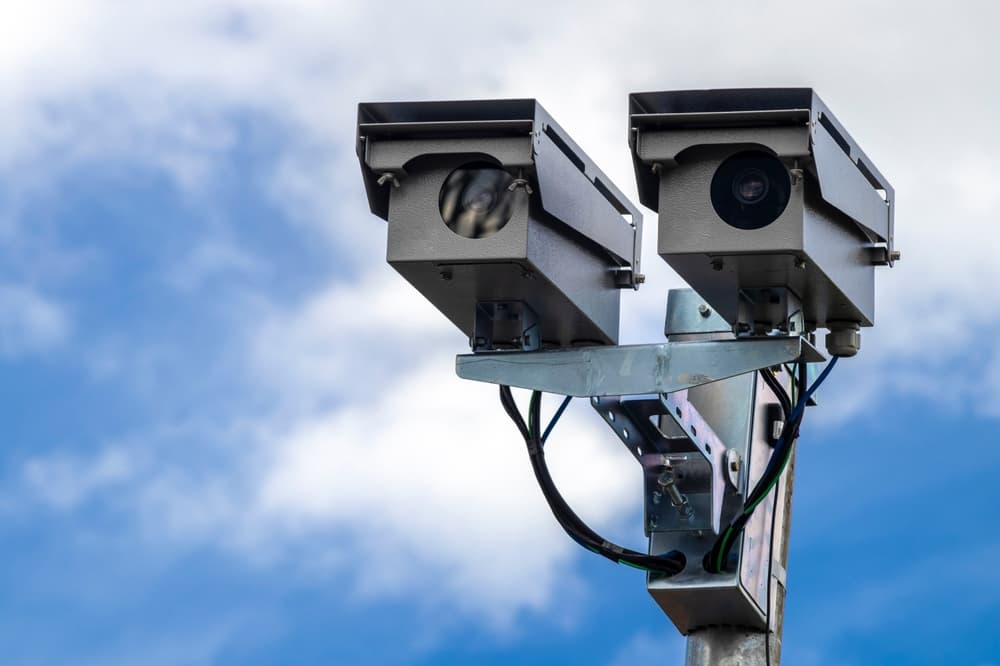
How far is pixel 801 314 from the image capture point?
397 cm

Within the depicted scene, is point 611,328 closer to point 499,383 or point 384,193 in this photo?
point 499,383

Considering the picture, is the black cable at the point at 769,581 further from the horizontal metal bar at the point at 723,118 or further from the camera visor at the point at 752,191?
the horizontal metal bar at the point at 723,118

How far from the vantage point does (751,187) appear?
149 inches

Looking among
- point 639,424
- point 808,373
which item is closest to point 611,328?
point 639,424

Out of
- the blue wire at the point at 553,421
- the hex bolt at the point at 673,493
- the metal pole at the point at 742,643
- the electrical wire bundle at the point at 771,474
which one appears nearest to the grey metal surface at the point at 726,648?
the metal pole at the point at 742,643

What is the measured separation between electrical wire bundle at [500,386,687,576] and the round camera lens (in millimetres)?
684

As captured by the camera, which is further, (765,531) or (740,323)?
(765,531)

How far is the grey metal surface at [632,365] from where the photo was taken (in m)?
3.91

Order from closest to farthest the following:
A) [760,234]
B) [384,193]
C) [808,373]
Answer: [760,234]
[384,193]
[808,373]

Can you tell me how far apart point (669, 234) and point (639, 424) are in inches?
22.6

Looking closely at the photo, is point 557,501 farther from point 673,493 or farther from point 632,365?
point 632,365

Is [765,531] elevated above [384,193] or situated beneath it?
situated beneath

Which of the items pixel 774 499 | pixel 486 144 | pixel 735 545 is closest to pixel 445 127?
pixel 486 144

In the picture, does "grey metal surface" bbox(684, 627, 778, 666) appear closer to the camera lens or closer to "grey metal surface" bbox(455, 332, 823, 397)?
"grey metal surface" bbox(455, 332, 823, 397)
